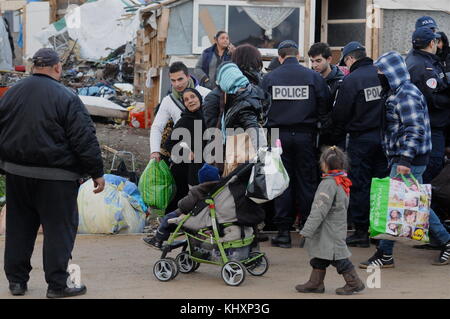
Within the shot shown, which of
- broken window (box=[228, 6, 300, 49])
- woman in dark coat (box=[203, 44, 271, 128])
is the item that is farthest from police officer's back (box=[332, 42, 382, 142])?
broken window (box=[228, 6, 300, 49])

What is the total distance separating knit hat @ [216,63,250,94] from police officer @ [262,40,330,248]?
121 centimetres

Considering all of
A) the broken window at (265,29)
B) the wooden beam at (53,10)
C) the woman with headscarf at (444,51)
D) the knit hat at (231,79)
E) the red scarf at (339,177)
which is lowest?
the red scarf at (339,177)

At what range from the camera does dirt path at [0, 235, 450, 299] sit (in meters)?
6.64

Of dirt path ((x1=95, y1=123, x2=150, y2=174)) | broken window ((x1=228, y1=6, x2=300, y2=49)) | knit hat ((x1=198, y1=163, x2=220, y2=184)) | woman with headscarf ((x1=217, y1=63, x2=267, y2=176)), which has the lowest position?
dirt path ((x1=95, y1=123, x2=150, y2=174))

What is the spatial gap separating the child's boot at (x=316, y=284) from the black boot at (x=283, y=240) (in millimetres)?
2100

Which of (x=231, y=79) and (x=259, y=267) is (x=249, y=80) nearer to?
(x=231, y=79)

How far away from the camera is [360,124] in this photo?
8.45m

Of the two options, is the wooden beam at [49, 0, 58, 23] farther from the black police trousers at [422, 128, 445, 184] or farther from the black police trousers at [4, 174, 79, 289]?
the black police trousers at [4, 174, 79, 289]

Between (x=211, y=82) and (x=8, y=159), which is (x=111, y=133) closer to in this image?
(x=211, y=82)

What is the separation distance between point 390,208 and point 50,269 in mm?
2944

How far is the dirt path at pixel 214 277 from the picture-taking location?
21.8ft

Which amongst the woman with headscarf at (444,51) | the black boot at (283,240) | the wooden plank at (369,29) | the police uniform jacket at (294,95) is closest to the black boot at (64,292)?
the black boot at (283,240)

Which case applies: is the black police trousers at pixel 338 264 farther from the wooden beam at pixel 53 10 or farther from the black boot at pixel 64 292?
the wooden beam at pixel 53 10

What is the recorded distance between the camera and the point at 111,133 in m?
14.7
